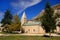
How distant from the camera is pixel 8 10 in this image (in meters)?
31.4

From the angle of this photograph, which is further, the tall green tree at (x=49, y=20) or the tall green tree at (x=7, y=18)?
the tall green tree at (x=7, y=18)

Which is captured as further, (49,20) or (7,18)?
(7,18)

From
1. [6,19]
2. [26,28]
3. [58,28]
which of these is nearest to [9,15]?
[6,19]

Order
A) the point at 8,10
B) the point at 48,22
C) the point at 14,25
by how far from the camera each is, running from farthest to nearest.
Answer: the point at 8,10, the point at 14,25, the point at 48,22

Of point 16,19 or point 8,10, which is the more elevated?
point 8,10

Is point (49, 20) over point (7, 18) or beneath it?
beneath

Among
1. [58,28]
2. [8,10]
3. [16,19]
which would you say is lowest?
[58,28]

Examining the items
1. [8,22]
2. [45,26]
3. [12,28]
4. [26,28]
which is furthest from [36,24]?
[45,26]

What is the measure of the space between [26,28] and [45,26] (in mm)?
13498

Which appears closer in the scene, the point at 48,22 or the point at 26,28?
the point at 48,22

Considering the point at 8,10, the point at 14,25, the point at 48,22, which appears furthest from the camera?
the point at 8,10

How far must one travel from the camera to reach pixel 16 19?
87.3 ft

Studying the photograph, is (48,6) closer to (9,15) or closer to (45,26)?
(45,26)

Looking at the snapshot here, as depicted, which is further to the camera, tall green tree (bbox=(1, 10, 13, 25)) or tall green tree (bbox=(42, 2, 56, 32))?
tall green tree (bbox=(1, 10, 13, 25))
